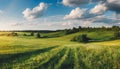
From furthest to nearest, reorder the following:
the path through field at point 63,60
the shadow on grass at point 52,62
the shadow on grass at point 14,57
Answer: the shadow on grass at point 14,57, the path through field at point 63,60, the shadow on grass at point 52,62

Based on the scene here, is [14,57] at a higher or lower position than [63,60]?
higher

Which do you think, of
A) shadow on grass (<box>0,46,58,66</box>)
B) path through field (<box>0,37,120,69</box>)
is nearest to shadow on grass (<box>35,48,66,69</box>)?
path through field (<box>0,37,120,69</box>)

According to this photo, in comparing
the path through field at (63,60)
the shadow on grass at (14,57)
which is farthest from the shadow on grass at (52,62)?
the shadow on grass at (14,57)

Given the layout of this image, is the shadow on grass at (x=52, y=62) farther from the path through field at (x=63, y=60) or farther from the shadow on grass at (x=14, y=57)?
the shadow on grass at (x=14, y=57)

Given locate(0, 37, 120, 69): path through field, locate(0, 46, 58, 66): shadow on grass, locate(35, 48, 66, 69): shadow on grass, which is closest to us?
locate(35, 48, 66, 69): shadow on grass

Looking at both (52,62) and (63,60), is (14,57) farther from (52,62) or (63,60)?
(63,60)

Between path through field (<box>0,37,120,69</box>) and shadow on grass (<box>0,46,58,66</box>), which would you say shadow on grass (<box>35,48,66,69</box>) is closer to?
path through field (<box>0,37,120,69</box>)

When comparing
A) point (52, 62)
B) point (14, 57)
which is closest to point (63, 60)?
point (52, 62)

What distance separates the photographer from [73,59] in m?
38.2

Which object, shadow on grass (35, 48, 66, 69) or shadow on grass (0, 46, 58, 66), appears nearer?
shadow on grass (35, 48, 66, 69)

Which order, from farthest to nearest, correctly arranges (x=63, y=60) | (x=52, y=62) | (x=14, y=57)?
(x=14, y=57), (x=63, y=60), (x=52, y=62)

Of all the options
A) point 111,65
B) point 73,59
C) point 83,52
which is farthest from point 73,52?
point 111,65

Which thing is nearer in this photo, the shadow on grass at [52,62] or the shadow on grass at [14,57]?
the shadow on grass at [52,62]

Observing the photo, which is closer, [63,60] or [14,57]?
[63,60]
